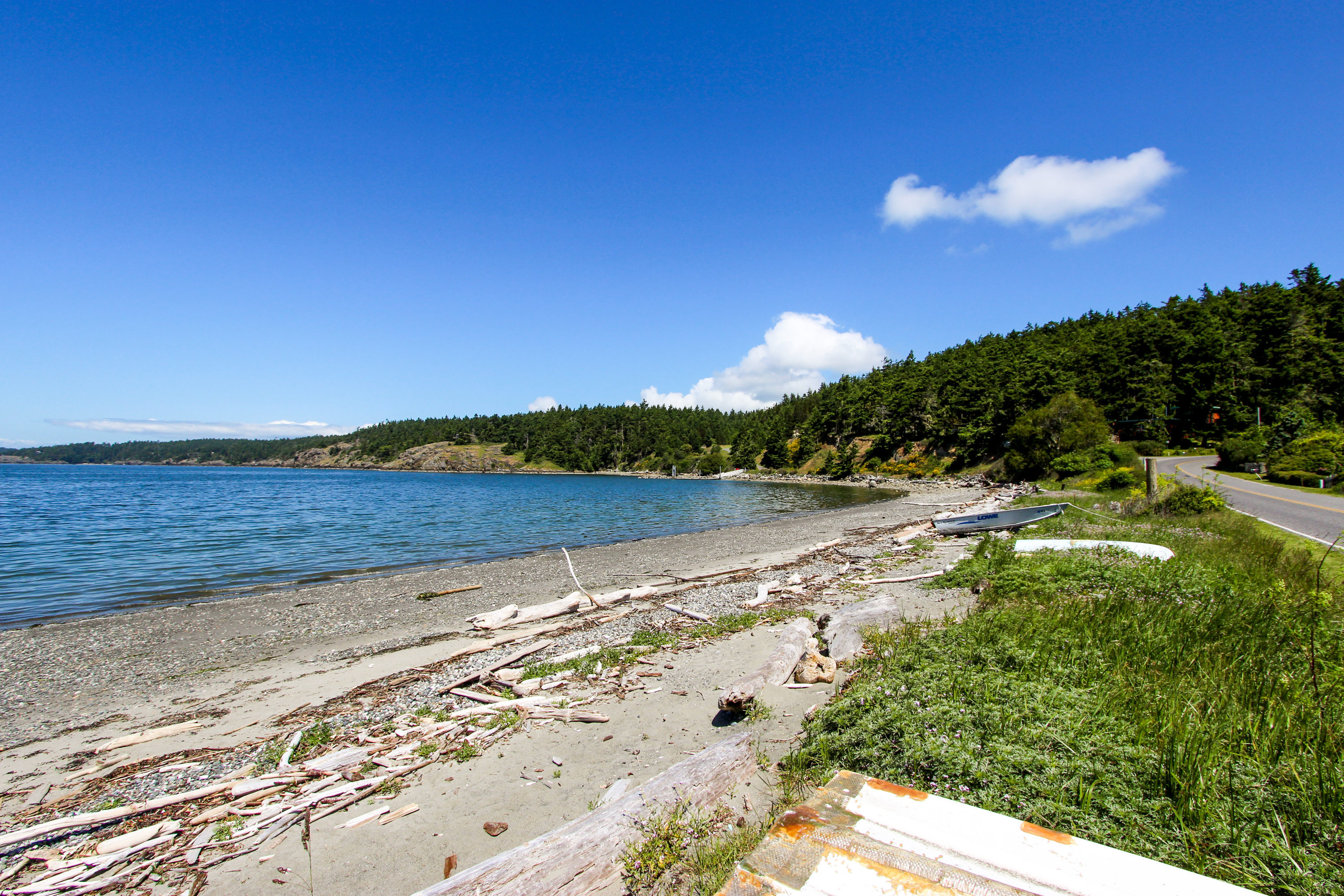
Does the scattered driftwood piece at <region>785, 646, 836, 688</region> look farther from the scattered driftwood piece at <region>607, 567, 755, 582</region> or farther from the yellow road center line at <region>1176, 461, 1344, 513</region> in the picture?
the yellow road center line at <region>1176, 461, 1344, 513</region>

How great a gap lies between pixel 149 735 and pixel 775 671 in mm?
9370

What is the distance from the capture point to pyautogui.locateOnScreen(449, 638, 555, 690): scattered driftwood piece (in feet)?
30.4

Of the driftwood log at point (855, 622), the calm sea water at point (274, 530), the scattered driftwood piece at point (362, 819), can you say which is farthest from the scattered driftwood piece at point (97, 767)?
the calm sea water at point (274, 530)

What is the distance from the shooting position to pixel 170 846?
5.30 metres

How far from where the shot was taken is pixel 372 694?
9.29m

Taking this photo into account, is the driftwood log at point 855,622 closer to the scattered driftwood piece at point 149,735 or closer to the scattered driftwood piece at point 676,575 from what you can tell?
the scattered driftwood piece at point 676,575

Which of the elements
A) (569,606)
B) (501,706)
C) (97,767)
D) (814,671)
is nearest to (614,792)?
(501,706)

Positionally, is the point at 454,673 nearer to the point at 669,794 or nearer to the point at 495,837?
the point at 495,837

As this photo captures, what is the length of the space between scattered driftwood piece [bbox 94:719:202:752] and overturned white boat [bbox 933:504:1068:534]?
25.6 meters

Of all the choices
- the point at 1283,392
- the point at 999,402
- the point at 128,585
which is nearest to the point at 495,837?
the point at 128,585

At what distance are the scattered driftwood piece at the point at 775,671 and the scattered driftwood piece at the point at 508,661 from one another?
4473 millimetres

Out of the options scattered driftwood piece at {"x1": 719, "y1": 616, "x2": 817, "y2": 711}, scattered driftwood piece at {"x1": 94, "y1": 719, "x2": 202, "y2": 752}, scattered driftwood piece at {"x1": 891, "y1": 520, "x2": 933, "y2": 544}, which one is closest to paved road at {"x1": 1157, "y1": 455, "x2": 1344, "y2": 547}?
scattered driftwood piece at {"x1": 891, "y1": 520, "x2": 933, "y2": 544}

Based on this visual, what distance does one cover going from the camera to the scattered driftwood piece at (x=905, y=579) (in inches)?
583

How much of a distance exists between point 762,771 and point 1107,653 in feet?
14.7
